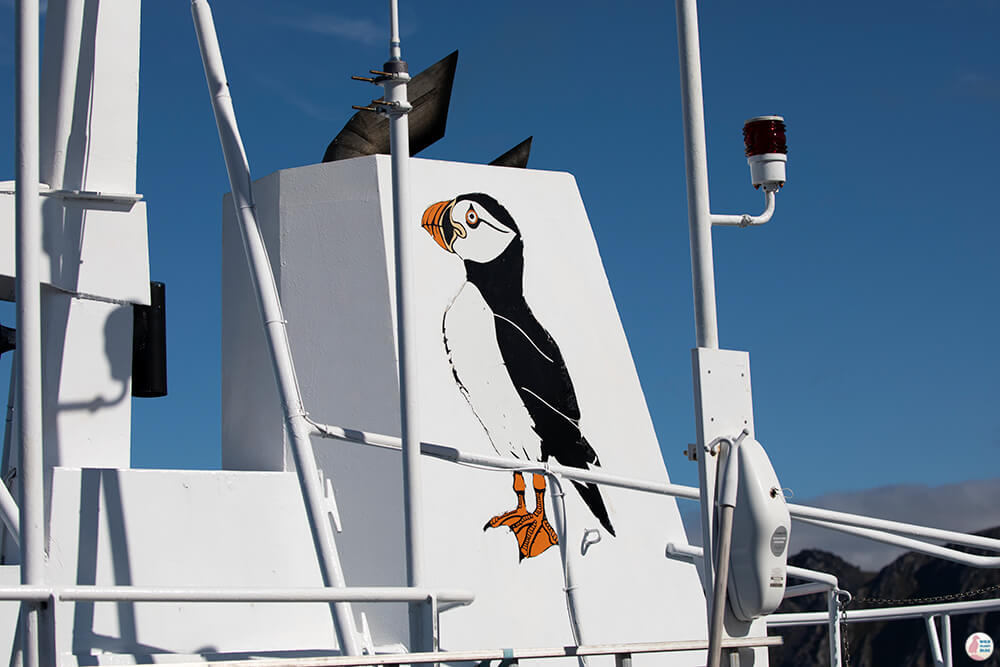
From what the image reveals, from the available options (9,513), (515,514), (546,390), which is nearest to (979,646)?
(515,514)

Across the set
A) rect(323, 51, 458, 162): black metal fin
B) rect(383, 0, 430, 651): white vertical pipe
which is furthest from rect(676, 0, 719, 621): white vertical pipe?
rect(323, 51, 458, 162): black metal fin

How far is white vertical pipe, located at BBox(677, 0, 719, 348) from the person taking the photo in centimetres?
541

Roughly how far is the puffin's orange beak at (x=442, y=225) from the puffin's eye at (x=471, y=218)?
71 millimetres

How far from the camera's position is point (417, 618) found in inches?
230

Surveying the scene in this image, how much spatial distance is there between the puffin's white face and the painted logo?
14.0 feet

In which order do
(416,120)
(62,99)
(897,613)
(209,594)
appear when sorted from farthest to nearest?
(416,120)
(897,613)
(62,99)
(209,594)

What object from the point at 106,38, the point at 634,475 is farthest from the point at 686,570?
the point at 106,38

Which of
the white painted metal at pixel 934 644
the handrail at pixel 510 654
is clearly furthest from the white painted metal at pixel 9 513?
the white painted metal at pixel 934 644

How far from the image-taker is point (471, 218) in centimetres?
945

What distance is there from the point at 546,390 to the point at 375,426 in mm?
1396

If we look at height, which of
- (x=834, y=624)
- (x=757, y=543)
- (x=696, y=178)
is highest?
(x=696, y=178)

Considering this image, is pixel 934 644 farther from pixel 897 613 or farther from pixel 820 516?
pixel 820 516

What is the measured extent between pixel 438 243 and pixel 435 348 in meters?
0.84

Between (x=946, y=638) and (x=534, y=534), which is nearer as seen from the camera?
(x=946, y=638)
